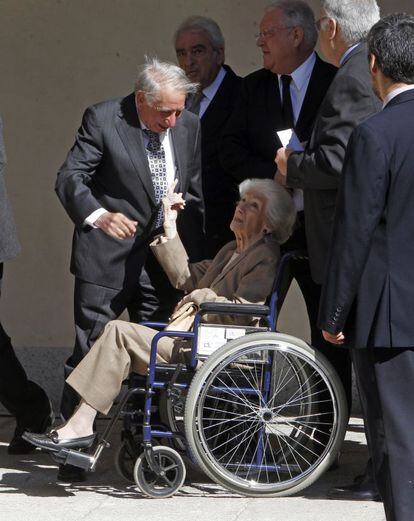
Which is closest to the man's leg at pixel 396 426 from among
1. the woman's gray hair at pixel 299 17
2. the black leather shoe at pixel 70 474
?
the black leather shoe at pixel 70 474

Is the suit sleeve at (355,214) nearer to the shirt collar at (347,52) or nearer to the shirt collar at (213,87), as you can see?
the shirt collar at (347,52)

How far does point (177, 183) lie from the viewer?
5.84 meters

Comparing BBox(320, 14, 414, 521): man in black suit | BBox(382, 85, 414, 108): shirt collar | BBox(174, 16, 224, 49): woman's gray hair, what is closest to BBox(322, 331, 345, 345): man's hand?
BBox(320, 14, 414, 521): man in black suit

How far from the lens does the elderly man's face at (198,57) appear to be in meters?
6.34

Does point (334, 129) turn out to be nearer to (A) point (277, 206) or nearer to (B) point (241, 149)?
(A) point (277, 206)

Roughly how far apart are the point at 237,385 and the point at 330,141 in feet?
3.44

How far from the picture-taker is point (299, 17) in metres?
5.81

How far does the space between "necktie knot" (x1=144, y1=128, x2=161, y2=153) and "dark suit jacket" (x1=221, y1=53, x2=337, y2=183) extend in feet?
1.12

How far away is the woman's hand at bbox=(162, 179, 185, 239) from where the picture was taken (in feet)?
18.7

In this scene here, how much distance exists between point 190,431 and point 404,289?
1.32 meters

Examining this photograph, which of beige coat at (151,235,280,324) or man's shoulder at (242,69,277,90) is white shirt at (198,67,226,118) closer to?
man's shoulder at (242,69,277,90)

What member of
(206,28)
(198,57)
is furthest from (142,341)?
(206,28)

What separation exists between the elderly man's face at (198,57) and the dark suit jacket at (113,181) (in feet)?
1.56

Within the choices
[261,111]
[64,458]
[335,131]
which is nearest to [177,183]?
[261,111]
